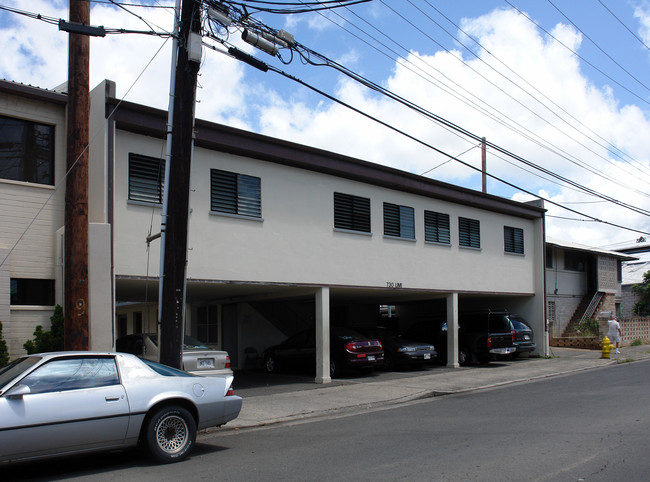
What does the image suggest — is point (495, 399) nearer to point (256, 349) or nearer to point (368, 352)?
point (368, 352)

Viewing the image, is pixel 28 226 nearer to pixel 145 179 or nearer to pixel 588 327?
pixel 145 179

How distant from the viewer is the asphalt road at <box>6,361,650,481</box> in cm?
660

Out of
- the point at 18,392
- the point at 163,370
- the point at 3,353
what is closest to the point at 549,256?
the point at 3,353

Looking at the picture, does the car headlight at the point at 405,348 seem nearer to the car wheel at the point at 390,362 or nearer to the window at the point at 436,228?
the car wheel at the point at 390,362

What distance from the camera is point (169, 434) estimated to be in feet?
24.8

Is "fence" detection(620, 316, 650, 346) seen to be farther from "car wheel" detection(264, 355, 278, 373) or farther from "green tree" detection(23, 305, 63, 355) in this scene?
"green tree" detection(23, 305, 63, 355)

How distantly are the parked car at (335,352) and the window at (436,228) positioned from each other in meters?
4.13

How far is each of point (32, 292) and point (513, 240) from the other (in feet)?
57.5

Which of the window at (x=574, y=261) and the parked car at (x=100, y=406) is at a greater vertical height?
the window at (x=574, y=261)

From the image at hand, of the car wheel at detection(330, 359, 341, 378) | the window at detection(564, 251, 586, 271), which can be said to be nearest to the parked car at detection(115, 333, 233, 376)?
the car wheel at detection(330, 359, 341, 378)

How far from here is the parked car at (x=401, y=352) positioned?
1905cm

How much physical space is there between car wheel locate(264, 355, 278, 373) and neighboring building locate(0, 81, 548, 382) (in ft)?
6.06

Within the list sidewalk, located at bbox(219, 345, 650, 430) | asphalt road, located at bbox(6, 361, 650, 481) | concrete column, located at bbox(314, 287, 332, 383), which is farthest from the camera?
concrete column, located at bbox(314, 287, 332, 383)

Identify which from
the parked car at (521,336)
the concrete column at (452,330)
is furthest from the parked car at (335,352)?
the parked car at (521,336)
